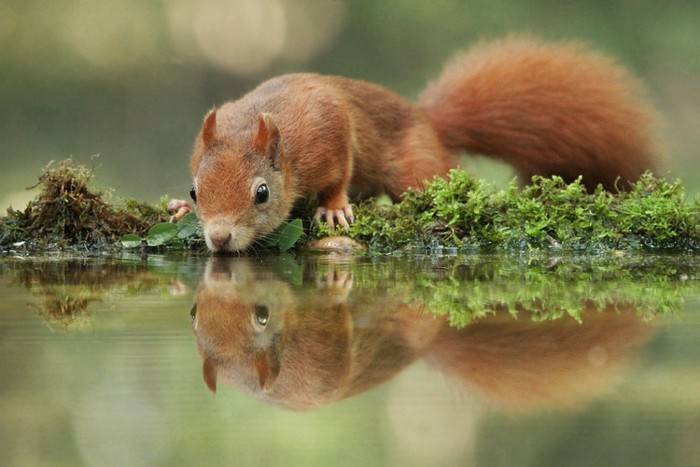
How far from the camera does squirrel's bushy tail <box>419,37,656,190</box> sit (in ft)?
18.6

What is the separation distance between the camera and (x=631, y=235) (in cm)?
445

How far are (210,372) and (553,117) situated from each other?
3940mm

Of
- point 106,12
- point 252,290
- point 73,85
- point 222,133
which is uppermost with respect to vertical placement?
point 106,12

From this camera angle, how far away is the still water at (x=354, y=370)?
5.23 feet

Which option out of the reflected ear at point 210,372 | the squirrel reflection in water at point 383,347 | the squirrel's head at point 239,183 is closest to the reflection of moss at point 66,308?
the squirrel reflection in water at point 383,347

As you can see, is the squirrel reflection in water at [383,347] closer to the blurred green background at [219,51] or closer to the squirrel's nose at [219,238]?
the squirrel's nose at [219,238]

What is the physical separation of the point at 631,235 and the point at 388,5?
6.94 m

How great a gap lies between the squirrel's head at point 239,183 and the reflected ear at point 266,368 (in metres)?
1.93

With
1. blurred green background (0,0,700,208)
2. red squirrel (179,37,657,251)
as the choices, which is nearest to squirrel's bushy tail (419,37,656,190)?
red squirrel (179,37,657,251)

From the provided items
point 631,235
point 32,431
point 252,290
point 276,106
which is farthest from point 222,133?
point 32,431

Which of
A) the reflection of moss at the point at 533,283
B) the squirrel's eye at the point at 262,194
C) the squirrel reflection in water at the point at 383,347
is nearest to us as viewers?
the squirrel reflection in water at the point at 383,347

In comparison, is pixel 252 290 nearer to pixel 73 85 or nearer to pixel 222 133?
pixel 222 133

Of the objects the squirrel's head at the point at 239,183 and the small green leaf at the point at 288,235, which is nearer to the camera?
the squirrel's head at the point at 239,183

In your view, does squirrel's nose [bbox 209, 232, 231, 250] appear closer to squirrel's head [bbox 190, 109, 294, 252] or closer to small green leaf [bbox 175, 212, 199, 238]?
squirrel's head [bbox 190, 109, 294, 252]
